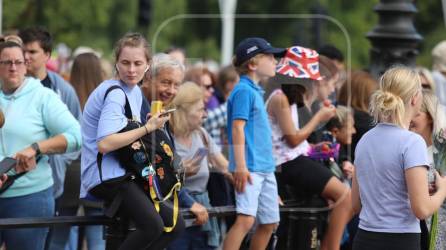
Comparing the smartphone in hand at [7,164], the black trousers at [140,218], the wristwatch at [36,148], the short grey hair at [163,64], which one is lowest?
the black trousers at [140,218]

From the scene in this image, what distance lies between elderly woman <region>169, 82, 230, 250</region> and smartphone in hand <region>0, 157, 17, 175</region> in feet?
5.21

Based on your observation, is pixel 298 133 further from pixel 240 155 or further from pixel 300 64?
pixel 240 155

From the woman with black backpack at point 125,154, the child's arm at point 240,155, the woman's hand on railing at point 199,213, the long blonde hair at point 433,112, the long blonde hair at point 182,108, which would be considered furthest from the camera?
the long blonde hair at point 182,108

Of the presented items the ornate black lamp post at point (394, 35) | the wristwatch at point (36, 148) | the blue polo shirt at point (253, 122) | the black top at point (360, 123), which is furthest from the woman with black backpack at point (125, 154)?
the ornate black lamp post at point (394, 35)

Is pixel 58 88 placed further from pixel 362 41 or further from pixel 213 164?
pixel 362 41

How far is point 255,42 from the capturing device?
25.6 feet

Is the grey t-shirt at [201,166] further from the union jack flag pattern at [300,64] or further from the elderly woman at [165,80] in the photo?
the union jack flag pattern at [300,64]

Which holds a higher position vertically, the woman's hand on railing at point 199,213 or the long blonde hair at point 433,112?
the long blonde hair at point 433,112

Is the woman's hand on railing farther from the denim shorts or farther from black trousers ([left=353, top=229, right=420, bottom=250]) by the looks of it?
black trousers ([left=353, top=229, right=420, bottom=250])

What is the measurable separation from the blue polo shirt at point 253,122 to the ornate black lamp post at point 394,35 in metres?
3.35

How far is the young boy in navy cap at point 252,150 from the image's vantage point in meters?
7.64

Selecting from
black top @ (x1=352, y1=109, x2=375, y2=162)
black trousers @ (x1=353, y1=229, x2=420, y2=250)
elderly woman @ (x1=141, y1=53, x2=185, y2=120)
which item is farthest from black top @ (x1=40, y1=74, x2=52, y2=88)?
black trousers @ (x1=353, y1=229, x2=420, y2=250)

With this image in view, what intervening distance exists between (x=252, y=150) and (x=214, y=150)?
0.60 meters

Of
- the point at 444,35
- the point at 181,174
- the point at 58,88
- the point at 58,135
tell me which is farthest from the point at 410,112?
the point at 444,35
